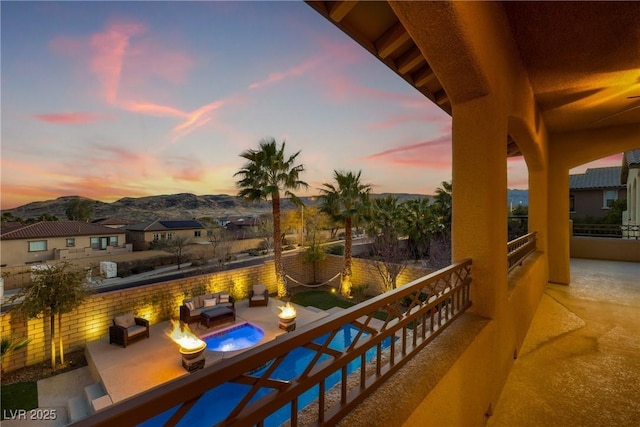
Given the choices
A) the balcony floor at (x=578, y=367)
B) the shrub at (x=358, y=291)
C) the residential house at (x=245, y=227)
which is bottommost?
the shrub at (x=358, y=291)

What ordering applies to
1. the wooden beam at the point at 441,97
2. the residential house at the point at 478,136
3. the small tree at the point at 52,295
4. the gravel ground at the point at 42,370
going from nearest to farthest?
the residential house at the point at 478,136 → the wooden beam at the point at 441,97 → the gravel ground at the point at 42,370 → the small tree at the point at 52,295

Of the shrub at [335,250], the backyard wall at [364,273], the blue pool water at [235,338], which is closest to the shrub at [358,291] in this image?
the backyard wall at [364,273]

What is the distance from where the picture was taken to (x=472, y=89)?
2.42 m

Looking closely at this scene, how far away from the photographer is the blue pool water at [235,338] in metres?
7.24

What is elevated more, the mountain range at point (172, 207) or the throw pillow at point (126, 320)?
the mountain range at point (172, 207)

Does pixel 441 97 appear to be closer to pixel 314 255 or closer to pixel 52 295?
pixel 52 295

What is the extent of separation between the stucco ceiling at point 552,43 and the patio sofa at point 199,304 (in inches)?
328

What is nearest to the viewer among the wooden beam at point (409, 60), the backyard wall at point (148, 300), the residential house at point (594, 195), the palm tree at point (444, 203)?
the wooden beam at point (409, 60)

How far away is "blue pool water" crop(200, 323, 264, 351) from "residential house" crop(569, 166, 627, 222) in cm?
1955

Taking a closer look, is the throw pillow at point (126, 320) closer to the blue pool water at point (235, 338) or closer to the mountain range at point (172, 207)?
the blue pool water at point (235, 338)

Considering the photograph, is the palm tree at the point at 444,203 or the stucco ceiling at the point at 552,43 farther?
the palm tree at the point at 444,203

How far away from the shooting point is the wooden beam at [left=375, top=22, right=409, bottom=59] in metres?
2.36

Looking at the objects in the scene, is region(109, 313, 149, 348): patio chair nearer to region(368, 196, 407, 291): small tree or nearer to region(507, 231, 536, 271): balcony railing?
region(368, 196, 407, 291): small tree

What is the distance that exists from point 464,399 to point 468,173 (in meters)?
1.94
